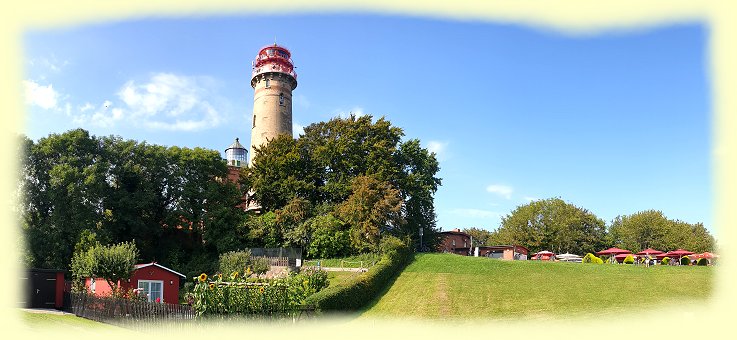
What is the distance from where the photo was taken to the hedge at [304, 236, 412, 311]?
2292 cm

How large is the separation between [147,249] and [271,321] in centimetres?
2872

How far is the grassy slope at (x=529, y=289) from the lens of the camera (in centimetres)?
2559

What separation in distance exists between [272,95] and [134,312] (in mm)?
34831

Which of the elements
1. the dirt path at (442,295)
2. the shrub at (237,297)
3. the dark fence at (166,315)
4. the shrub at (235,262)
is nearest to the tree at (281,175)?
the shrub at (235,262)

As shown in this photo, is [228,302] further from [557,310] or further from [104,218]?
[104,218]

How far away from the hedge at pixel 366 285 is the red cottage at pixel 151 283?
10614 millimetres

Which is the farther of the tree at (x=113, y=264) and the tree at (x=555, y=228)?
the tree at (x=555, y=228)

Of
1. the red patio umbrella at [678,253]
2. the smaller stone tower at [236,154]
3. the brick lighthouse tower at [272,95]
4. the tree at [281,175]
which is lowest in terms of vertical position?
the red patio umbrella at [678,253]

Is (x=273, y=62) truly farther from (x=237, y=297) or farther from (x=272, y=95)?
(x=237, y=297)

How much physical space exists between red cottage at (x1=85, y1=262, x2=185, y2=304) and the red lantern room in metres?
26.9

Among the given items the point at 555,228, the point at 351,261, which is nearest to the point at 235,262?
the point at 351,261

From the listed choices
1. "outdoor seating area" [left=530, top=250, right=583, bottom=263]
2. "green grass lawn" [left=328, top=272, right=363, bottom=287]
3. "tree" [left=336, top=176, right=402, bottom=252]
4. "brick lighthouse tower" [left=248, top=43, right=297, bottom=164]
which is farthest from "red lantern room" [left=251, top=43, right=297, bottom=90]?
"outdoor seating area" [left=530, top=250, right=583, bottom=263]

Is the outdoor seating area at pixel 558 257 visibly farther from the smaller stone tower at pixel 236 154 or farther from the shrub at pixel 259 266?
the smaller stone tower at pixel 236 154

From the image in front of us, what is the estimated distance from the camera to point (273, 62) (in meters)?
51.9
